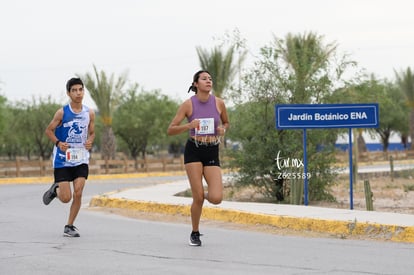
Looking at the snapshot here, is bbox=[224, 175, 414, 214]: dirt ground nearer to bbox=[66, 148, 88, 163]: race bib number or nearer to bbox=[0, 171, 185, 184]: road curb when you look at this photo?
bbox=[66, 148, 88, 163]: race bib number

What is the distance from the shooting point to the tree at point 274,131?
56.1 ft

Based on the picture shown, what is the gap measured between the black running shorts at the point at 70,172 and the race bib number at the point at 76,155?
Result: 115 millimetres

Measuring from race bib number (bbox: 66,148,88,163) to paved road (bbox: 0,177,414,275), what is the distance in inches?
36.8

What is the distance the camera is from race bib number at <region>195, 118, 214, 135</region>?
9.39 m

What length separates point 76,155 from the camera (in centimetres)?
1046

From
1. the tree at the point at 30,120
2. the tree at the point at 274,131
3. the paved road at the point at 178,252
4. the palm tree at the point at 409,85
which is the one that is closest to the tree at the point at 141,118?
the tree at the point at 30,120

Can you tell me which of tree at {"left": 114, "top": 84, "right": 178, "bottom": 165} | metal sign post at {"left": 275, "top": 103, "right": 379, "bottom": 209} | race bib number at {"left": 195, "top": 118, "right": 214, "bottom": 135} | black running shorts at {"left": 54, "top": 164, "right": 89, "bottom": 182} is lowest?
black running shorts at {"left": 54, "top": 164, "right": 89, "bottom": 182}

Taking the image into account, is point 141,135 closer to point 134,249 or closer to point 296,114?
point 296,114

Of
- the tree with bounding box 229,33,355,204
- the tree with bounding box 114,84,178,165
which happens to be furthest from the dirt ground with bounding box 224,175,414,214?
the tree with bounding box 114,84,178,165

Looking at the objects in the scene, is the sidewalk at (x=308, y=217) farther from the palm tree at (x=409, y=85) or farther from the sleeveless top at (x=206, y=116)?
the palm tree at (x=409, y=85)

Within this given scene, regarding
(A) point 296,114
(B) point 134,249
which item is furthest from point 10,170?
(B) point 134,249

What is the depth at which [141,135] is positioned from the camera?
57906mm

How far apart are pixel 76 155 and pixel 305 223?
3.21 metres

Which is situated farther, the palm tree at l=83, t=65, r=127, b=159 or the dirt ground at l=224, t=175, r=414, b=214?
the palm tree at l=83, t=65, r=127, b=159
